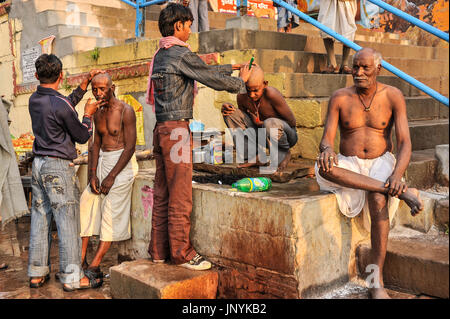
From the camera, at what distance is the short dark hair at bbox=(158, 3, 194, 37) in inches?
137

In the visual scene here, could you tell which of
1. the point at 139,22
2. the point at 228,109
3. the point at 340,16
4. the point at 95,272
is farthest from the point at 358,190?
the point at 139,22

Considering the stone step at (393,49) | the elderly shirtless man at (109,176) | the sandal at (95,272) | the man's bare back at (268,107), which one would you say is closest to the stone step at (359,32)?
the stone step at (393,49)

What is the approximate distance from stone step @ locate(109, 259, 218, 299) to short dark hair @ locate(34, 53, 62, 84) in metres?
1.62

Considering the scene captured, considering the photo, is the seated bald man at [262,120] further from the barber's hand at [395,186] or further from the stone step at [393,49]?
the stone step at [393,49]

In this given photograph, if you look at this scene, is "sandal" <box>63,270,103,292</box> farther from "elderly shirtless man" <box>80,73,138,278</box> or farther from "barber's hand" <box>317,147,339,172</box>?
"barber's hand" <box>317,147,339,172</box>

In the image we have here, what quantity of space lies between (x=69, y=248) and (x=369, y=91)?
2673 mm

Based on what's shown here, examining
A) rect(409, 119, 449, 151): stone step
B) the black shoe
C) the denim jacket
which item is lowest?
the black shoe

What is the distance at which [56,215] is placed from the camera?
3.81 m

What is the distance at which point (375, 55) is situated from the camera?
10.6 ft

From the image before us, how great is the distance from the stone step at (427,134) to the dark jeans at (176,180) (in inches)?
103

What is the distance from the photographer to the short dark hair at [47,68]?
12.2ft

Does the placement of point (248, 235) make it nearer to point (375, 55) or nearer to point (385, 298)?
point (385, 298)

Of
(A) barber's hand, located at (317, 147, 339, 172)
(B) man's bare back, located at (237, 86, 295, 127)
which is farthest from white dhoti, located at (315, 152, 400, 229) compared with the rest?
(B) man's bare back, located at (237, 86, 295, 127)
